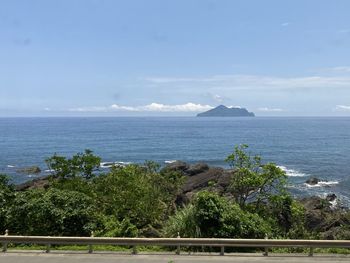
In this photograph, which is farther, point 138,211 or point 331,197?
point 331,197

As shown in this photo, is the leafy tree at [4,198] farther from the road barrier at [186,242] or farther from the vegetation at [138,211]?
the road barrier at [186,242]

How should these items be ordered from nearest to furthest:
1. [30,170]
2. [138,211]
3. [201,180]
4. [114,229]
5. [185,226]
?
1. [185,226]
2. [114,229]
3. [138,211]
4. [201,180]
5. [30,170]

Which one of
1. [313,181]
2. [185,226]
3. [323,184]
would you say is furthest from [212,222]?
[313,181]

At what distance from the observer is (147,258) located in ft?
40.9

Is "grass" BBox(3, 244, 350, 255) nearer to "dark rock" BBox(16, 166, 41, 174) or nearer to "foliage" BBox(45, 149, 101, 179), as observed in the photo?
"foliage" BBox(45, 149, 101, 179)

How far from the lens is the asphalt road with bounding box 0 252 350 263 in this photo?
12195 mm

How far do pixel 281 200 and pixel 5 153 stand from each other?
83.1 m

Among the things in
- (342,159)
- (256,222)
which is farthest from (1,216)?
(342,159)

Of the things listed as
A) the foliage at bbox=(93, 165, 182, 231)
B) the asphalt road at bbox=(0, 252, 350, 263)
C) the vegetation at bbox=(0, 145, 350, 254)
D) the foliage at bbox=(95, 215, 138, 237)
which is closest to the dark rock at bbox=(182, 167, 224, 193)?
the foliage at bbox=(93, 165, 182, 231)

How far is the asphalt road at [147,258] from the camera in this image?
12.2 meters

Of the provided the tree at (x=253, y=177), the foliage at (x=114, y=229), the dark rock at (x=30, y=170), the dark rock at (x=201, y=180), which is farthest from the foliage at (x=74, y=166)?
the dark rock at (x=30, y=170)

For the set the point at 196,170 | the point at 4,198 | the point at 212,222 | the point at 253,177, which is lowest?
the point at 196,170

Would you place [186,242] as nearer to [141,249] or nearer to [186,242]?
[186,242]

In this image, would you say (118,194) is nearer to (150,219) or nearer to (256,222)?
(150,219)
